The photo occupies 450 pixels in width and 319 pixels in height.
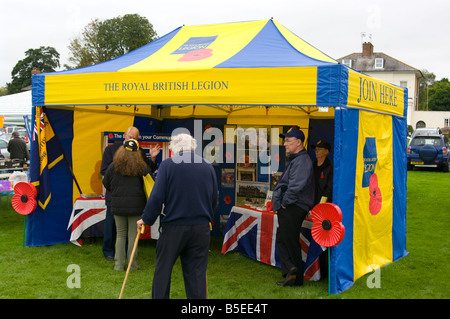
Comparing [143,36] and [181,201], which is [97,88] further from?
[143,36]

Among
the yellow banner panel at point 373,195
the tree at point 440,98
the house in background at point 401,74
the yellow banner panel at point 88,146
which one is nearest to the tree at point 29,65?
the house in background at point 401,74

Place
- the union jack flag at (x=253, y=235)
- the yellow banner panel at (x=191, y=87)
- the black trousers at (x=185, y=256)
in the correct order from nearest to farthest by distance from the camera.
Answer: the black trousers at (x=185, y=256)
the yellow banner panel at (x=191, y=87)
the union jack flag at (x=253, y=235)

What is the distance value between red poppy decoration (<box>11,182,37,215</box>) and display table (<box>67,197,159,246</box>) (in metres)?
0.56

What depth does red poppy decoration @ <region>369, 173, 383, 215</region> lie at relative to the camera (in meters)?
5.61

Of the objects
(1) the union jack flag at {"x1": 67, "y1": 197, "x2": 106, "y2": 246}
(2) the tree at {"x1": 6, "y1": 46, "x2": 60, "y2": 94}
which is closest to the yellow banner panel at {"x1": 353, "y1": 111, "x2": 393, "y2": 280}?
(1) the union jack flag at {"x1": 67, "y1": 197, "x2": 106, "y2": 246}

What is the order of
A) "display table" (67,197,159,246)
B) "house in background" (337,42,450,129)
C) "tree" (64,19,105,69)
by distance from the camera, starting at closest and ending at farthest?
1. "display table" (67,197,159,246)
2. "tree" (64,19,105,69)
3. "house in background" (337,42,450,129)

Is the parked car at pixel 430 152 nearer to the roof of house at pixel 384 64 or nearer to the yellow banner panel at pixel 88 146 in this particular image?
the yellow banner panel at pixel 88 146

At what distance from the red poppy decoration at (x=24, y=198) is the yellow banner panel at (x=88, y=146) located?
0.79 metres

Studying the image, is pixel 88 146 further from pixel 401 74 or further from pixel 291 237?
pixel 401 74

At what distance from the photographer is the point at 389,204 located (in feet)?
20.4

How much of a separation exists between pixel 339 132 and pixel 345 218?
3.05 feet

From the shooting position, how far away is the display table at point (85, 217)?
262 inches

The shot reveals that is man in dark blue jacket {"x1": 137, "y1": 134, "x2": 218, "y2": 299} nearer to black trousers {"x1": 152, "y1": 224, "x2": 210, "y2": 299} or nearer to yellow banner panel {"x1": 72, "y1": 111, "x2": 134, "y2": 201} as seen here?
black trousers {"x1": 152, "y1": 224, "x2": 210, "y2": 299}
